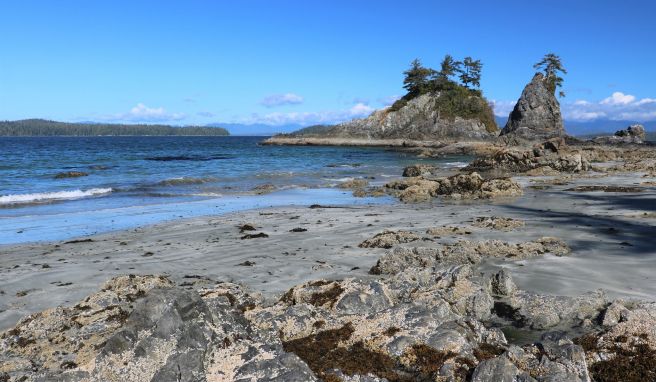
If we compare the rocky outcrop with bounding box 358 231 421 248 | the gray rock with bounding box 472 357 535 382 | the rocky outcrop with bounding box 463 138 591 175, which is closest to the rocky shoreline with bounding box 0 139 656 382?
the gray rock with bounding box 472 357 535 382

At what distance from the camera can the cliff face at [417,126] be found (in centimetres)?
9600

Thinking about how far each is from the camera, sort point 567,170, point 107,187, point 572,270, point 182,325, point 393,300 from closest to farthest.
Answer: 1. point 182,325
2. point 393,300
3. point 572,270
4. point 107,187
5. point 567,170

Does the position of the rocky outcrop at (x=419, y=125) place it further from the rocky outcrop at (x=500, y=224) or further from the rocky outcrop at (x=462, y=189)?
the rocky outcrop at (x=500, y=224)

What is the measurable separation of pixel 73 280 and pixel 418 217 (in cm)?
985

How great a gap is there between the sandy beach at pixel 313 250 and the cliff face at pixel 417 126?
262 ft

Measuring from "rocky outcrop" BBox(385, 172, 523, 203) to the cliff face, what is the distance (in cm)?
7543

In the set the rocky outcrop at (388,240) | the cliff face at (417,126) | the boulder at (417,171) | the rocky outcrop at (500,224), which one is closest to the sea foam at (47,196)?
the boulder at (417,171)

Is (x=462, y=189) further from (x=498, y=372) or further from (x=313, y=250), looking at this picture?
(x=498, y=372)

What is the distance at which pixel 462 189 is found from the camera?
68.1ft

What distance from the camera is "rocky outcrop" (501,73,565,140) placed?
94.4m

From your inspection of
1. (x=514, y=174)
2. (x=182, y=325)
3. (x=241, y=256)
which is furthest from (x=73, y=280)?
(x=514, y=174)

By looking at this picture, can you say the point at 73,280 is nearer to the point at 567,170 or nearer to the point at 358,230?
the point at 358,230

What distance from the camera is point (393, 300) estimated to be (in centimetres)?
650

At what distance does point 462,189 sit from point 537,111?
83.4 m
